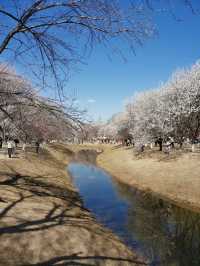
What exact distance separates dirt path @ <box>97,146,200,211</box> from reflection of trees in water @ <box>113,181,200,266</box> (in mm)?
2140

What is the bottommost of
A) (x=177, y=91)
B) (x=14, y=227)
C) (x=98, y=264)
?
(x=98, y=264)

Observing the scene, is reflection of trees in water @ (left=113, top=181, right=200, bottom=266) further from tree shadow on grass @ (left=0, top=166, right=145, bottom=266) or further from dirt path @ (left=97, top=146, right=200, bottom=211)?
tree shadow on grass @ (left=0, top=166, right=145, bottom=266)

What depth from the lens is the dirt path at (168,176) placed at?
28.1 m

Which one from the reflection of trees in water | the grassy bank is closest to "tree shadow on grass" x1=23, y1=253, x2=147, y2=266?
the grassy bank

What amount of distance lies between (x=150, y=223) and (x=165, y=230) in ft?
4.88

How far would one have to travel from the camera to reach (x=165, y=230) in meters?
19.2

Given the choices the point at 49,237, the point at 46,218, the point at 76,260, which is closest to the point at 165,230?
the point at 46,218

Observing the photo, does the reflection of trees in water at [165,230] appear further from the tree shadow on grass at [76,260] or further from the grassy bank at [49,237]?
the tree shadow on grass at [76,260]

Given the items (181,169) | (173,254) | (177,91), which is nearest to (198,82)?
(177,91)

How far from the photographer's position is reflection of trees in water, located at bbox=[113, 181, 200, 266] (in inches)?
598

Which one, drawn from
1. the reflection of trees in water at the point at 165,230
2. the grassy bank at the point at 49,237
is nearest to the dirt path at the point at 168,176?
the reflection of trees in water at the point at 165,230

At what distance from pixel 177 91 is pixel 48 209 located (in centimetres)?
3955

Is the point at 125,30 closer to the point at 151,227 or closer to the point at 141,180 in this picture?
the point at 151,227

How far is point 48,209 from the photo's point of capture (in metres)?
17.3
